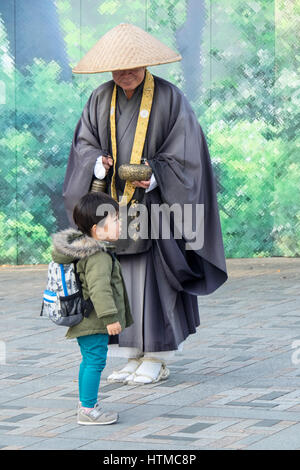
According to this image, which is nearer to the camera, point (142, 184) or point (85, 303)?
point (85, 303)

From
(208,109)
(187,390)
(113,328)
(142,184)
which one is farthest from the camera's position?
(208,109)

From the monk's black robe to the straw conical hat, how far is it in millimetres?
196

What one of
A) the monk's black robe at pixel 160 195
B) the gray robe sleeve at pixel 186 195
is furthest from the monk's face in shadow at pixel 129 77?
the gray robe sleeve at pixel 186 195

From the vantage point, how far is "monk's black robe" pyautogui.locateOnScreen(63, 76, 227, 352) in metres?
6.39

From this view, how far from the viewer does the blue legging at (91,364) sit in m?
5.31

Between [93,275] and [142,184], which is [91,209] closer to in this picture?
[93,275]

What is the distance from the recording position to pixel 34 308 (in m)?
9.23

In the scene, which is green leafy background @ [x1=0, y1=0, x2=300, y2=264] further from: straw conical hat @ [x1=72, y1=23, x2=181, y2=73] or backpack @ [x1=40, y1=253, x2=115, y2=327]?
backpack @ [x1=40, y1=253, x2=115, y2=327]

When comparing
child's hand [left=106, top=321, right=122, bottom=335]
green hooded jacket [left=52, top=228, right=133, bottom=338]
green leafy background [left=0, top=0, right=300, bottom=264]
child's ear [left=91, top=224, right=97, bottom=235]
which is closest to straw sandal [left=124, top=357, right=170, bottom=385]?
green hooded jacket [left=52, top=228, right=133, bottom=338]

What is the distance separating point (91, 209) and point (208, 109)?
21.7ft

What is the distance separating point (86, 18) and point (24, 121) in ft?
3.91

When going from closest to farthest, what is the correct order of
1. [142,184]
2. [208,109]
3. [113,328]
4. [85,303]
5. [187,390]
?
[113,328]
[85,303]
[187,390]
[142,184]
[208,109]

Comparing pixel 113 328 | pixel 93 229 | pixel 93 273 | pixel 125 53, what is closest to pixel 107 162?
pixel 125 53

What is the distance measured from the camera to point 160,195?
6.46 m
